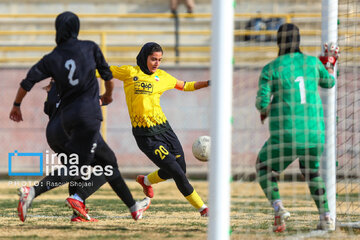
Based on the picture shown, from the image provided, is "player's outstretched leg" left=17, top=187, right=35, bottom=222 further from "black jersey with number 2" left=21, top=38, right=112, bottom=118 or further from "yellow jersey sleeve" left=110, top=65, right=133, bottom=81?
"yellow jersey sleeve" left=110, top=65, right=133, bottom=81

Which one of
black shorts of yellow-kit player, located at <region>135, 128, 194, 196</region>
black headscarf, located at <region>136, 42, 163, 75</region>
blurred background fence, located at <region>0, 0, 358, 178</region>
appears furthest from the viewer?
blurred background fence, located at <region>0, 0, 358, 178</region>

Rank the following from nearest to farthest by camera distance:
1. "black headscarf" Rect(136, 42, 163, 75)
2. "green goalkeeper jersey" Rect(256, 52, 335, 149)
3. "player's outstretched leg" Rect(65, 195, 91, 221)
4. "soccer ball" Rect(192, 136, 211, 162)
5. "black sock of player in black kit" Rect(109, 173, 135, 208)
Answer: "green goalkeeper jersey" Rect(256, 52, 335, 149) → "black sock of player in black kit" Rect(109, 173, 135, 208) → "player's outstretched leg" Rect(65, 195, 91, 221) → "black headscarf" Rect(136, 42, 163, 75) → "soccer ball" Rect(192, 136, 211, 162)

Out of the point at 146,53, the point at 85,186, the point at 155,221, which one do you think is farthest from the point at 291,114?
the point at 85,186

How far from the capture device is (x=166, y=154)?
740cm

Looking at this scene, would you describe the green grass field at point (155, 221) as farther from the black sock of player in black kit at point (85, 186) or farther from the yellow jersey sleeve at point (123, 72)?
the yellow jersey sleeve at point (123, 72)

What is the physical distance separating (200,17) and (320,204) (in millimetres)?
10892

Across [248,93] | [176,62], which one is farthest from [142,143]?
[176,62]

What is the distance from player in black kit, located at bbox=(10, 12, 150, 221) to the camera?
20.9ft

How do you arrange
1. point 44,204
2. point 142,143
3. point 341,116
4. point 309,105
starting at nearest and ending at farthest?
point 309,105
point 142,143
point 341,116
point 44,204

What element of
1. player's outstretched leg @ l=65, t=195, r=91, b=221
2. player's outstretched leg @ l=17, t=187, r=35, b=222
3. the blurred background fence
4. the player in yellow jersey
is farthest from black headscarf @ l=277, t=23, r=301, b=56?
the blurred background fence

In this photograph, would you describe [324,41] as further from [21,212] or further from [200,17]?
[200,17]

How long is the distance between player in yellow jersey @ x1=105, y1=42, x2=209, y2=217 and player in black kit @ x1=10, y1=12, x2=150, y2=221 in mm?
960

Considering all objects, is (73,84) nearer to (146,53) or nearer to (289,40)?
(146,53)

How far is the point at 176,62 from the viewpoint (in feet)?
55.2
